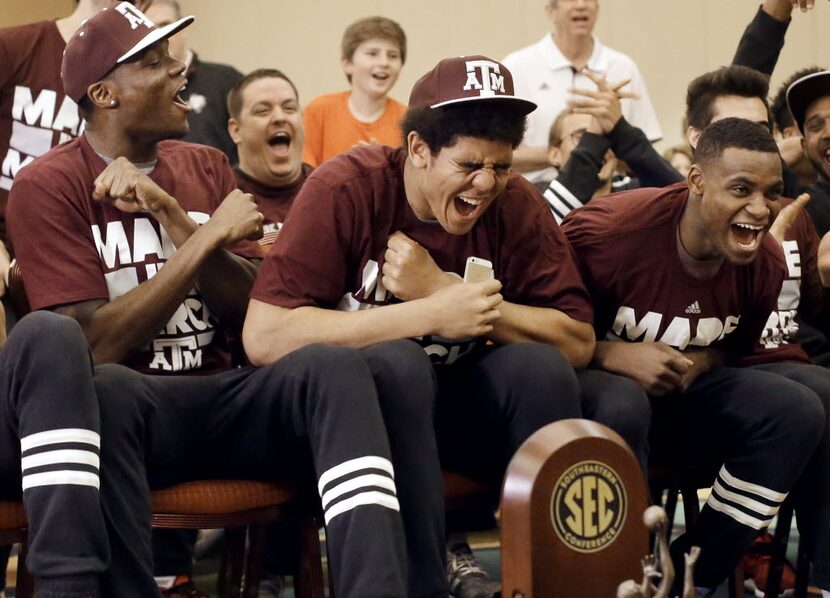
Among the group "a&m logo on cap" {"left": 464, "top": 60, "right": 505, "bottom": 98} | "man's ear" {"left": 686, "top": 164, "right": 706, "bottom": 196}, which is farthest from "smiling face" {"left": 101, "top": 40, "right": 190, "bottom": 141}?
"man's ear" {"left": 686, "top": 164, "right": 706, "bottom": 196}

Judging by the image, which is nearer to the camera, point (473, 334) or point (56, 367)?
point (56, 367)

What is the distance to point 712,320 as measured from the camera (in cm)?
267

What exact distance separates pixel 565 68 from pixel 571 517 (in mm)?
3192

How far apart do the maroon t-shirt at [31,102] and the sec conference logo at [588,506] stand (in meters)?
1.94

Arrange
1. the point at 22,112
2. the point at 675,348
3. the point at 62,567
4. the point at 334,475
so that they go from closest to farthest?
the point at 62,567, the point at 334,475, the point at 675,348, the point at 22,112

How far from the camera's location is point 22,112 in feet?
10.0

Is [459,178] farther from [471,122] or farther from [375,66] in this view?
[375,66]

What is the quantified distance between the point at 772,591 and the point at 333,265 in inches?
48.7

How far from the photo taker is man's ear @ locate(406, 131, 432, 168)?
2420mm

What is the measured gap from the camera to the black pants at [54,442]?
1.92m

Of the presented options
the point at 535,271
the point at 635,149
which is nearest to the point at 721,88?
the point at 635,149

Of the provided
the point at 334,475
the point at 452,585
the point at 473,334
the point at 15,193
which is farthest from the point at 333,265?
the point at 452,585

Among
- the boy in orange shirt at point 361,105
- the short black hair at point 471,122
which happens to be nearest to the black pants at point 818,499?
the short black hair at point 471,122

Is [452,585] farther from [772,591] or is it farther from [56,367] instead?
[56,367]
